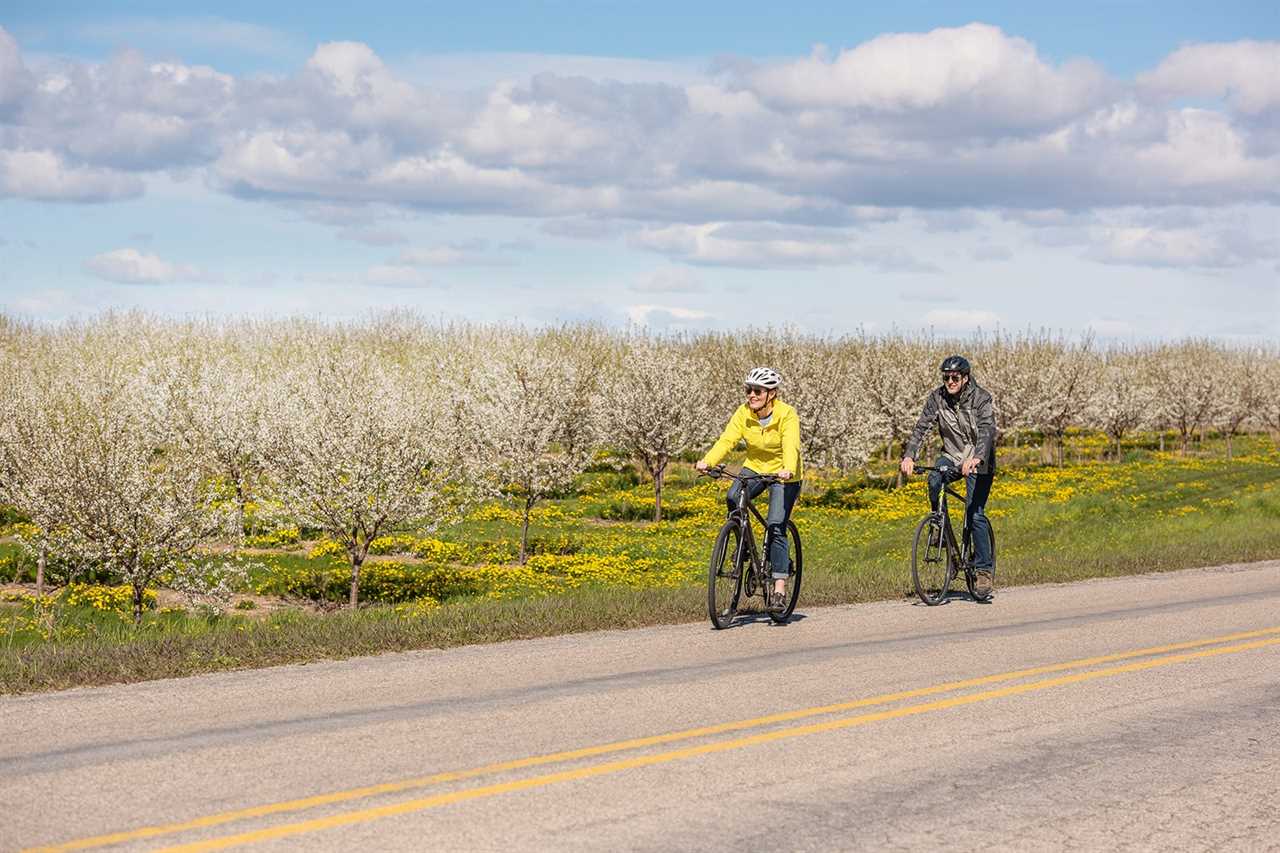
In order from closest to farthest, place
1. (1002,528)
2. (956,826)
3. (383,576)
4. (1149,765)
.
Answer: (956,826), (1149,765), (383,576), (1002,528)

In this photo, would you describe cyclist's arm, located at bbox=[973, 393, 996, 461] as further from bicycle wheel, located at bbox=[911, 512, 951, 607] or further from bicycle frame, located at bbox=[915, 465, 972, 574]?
bicycle wheel, located at bbox=[911, 512, 951, 607]

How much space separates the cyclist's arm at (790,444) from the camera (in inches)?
469

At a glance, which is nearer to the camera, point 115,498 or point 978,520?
point 978,520

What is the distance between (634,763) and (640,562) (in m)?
20.7

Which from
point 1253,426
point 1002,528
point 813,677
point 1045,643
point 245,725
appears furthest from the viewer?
point 1253,426

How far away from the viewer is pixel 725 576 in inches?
465

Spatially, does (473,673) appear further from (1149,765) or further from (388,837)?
(1149,765)

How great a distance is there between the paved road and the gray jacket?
310cm

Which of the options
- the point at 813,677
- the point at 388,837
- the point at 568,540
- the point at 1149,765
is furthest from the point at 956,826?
the point at 568,540

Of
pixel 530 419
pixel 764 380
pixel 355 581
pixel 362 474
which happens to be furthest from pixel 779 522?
pixel 530 419

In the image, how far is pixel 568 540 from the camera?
32.4 m

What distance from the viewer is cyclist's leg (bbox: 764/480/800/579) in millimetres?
12062

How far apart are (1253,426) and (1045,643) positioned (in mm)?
73370

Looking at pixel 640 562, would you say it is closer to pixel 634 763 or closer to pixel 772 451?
pixel 772 451
